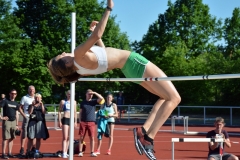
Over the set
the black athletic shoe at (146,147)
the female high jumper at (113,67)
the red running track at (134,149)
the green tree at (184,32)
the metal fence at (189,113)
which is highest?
the green tree at (184,32)

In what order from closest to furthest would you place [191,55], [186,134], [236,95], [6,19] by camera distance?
[186,134] < [236,95] < [6,19] < [191,55]

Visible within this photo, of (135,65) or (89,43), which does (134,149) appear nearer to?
(135,65)

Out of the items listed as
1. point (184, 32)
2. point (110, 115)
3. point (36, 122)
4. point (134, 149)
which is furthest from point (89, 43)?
point (184, 32)

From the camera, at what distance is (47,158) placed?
42.1ft

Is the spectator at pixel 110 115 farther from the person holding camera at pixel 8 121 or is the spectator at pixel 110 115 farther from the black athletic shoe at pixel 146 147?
the black athletic shoe at pixel 146 147

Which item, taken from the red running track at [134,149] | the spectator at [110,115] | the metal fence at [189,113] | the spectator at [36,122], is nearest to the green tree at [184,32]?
the metal fence at [189,113]

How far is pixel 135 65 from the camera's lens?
5727 mm

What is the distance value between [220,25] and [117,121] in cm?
2446

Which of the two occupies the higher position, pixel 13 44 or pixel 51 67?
pixel 13 44

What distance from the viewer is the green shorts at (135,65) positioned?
5.69 meters

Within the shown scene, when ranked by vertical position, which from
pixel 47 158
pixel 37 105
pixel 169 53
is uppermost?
pixel 169 53

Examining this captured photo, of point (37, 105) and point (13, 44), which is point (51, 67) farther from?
point (13, 44)

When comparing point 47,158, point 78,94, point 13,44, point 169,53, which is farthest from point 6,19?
point 47,158

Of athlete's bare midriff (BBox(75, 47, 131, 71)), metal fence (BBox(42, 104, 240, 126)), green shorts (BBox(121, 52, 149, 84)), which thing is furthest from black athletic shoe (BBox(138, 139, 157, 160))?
metal fence (BBox(42, 104, 240, 126))
